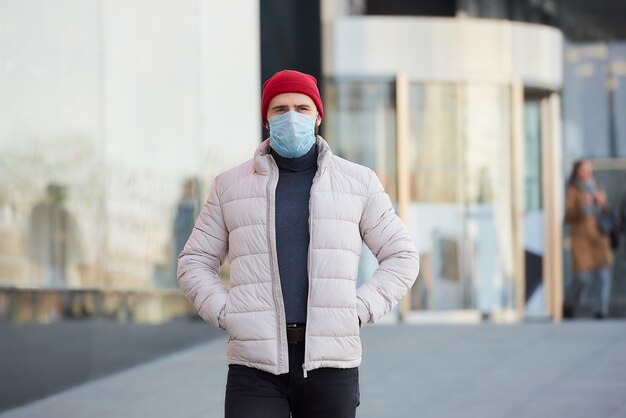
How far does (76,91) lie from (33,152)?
96cm

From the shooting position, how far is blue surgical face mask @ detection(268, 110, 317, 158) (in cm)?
412

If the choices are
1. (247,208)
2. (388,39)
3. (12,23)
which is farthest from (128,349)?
(247,208)

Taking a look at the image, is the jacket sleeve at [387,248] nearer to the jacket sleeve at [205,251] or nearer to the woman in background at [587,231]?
the jacket sleeve at [205,251]

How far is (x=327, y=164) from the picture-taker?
13.9 ft

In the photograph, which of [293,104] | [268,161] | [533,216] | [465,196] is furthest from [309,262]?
[533,216]

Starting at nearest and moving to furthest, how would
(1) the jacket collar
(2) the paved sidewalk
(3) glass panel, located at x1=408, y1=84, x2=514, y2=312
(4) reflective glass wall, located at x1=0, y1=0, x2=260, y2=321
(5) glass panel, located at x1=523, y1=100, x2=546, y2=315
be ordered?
1. (1) the jacket collar
2. (2) the paved sidewalk
3. (4) reflective glass wall, located at x1=0, y1=0, x2=260, y2=321
4. (3) glass panel, located at x1=408, y1=84, x2=514, y2=312
5. (5) glass panel, located at x1=523, y1=100, x2=546, y2=315

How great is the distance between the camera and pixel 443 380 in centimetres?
997

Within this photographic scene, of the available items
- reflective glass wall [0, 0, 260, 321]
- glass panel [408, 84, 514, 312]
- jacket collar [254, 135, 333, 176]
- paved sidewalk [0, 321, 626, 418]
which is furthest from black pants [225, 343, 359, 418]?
glass panel [408, 84, 514, 312]

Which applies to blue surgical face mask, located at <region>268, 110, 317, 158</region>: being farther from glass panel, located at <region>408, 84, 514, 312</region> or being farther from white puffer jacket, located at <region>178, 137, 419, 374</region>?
glass panel, located at <region>408, 84, 514, 312</region>

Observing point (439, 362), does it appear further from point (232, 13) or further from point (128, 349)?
point (232, 13)

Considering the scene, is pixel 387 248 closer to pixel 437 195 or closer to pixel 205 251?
pixel 205 251

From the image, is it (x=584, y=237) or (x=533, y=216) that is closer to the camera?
(x=584, y=237)

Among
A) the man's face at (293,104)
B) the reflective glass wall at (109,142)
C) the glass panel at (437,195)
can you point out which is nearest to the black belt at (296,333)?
the man's face at (293,104)

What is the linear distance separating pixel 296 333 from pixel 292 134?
0.59 meters
